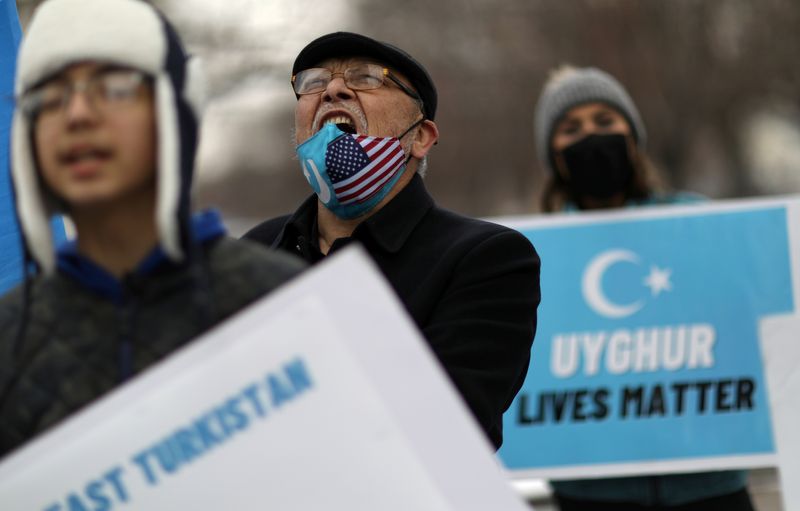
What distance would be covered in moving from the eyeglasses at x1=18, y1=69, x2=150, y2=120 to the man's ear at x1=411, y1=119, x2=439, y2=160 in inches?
61.7

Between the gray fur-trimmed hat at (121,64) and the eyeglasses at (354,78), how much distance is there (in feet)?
4.44

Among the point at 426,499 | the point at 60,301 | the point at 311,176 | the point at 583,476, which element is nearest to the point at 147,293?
the point at 60,301

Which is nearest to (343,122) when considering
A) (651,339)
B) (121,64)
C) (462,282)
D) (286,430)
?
(462,282)

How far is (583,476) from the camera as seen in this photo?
6176 millimetres

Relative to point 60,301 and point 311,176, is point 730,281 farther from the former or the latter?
point 60,301

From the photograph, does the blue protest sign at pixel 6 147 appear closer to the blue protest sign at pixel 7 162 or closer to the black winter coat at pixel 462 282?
the blue protest sign at pixel 7 162

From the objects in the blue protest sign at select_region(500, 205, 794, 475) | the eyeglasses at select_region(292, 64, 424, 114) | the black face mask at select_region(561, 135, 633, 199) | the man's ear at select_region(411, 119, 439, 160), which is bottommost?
the blue protest sign at select_region(500, 205, 794, 475)

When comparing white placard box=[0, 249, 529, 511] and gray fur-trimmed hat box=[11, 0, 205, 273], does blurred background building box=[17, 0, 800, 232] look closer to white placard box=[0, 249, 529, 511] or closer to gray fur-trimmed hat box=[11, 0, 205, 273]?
gray fur-trimmed hat box=[11, 0, 205, 273]

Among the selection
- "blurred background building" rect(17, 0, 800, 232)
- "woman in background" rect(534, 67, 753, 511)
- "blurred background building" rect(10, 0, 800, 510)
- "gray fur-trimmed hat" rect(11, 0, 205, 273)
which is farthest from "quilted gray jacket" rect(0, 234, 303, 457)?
"blurred background building" rect(17, 0, 800, 232)

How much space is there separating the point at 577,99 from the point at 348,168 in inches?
108

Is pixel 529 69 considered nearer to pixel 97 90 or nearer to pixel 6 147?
pixel 6 147

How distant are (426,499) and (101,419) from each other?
504 mm

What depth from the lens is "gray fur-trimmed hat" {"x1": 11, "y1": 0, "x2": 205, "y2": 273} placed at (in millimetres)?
2367

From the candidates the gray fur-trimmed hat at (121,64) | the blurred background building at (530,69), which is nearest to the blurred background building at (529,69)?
the blurred background building at (530,69)
